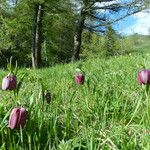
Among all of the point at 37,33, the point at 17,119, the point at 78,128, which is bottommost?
the point at 37,33

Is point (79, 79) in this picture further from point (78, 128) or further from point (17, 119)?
point (17, 119)

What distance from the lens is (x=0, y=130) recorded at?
1862 millimetres

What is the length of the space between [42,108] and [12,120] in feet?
1.78

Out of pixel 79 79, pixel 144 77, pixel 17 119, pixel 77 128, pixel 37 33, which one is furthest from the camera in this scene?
pixel 37 33

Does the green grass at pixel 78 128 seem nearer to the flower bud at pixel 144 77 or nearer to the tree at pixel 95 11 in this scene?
the flower bud at pixel 144 77

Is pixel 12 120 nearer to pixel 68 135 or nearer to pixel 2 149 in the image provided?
pixel 2 149

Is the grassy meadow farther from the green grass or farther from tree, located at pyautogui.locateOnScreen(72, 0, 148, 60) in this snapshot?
tree, located at pyautogui.locateOnScreen(72, 0, 148, 60)

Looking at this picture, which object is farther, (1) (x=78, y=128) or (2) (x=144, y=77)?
(1) (x=78, y=128)

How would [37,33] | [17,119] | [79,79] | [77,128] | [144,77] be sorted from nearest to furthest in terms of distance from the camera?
[17,119]
[144,77]
[77,128]
[79,79]
[37,33]

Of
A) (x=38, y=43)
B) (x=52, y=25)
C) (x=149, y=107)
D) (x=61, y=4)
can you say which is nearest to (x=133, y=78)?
(x=149, y=107)

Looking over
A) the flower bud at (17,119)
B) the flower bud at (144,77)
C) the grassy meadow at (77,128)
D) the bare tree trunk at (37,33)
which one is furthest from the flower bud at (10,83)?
the bare tree trunk at (37,33)

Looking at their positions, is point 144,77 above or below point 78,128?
above

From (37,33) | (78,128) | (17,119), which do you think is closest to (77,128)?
(78,128)

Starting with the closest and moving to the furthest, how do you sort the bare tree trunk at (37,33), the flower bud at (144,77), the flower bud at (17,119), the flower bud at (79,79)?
the flower bud at (17,119) → the flower bud at (144,77) → the flower bud at (79,79) → the bare tree trunk at (37,33)
